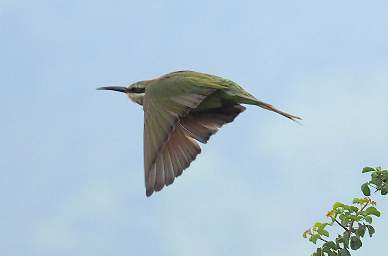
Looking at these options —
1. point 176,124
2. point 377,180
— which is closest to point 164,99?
point 176,124

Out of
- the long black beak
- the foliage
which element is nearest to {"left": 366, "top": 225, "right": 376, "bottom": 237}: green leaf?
the foliage

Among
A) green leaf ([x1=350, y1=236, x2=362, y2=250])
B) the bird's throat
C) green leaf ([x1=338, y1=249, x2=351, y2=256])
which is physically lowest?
green leaf ([x1=338, y1=249, x2=351, y2=256])

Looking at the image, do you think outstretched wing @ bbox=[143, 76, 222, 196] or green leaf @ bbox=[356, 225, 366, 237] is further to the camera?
outstretched wing @ bbox=[143, 76, 222, 196]

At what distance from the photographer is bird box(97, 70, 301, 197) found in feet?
11.6

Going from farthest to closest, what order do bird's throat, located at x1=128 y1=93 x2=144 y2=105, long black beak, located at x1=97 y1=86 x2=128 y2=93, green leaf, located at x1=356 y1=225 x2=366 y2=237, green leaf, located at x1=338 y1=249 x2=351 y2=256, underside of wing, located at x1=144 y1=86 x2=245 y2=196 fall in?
long black beak, located at x1=97 y1=86 x2=128 y2=93, bird's throat, located at x1=128 y1=93 x2=144 y2=105, underside of wing, located at x1=144 y1=86 x2=245 y2=196, green leaf, located at x1=356 y1=225 x2=366 y2=237, green leaf, located at x1=338 y1=249 x2=351 y2=256

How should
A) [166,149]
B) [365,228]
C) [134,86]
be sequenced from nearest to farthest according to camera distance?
1. [365,228]
2. [166,149]
3. [134,86]

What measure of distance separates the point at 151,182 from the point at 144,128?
1.37ft

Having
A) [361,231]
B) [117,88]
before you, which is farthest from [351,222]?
[117,88]

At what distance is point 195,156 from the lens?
369 centimetres

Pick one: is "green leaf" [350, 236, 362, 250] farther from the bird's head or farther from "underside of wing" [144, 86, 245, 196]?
the bird's head

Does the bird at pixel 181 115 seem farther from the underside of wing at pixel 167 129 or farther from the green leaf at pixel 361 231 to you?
the green leaf at pixel 361 231

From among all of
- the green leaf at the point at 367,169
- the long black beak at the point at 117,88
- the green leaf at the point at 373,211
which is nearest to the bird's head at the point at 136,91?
the long black beak at the point at 117,88

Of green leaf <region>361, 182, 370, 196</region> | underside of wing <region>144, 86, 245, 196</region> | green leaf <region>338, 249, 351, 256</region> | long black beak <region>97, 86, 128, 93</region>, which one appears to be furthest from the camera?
long black beak <region>97, 86, 128, 93</region>

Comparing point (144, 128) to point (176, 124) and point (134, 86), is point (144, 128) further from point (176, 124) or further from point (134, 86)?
point (134, 86)
